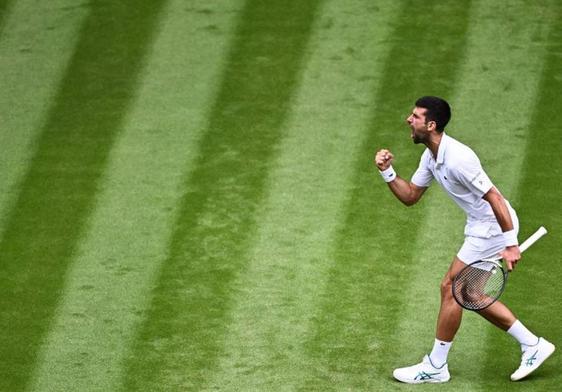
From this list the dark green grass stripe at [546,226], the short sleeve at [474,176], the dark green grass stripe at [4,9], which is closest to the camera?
the short sleeve at [474,176]

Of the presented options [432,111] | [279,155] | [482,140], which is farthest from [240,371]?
[482,140]

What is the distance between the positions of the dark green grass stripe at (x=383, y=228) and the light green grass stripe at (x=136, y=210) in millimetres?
1354

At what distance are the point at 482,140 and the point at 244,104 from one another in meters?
2.09

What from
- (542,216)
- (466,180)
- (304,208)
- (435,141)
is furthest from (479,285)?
(304,208)

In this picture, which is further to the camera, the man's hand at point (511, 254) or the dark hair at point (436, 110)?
the dark hair at point (436, 110)

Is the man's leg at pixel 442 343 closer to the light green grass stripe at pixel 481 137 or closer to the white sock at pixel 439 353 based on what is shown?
the white sock at pixel 439 353

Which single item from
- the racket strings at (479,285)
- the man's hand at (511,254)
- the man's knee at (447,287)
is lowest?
the man's knee at (447,287)

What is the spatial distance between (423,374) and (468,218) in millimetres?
1023

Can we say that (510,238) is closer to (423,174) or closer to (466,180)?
(466,180)

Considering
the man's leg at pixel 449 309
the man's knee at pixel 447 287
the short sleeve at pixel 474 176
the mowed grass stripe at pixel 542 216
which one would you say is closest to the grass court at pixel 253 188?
the mowed grass stripe at pixel 542 216

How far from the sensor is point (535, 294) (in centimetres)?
907

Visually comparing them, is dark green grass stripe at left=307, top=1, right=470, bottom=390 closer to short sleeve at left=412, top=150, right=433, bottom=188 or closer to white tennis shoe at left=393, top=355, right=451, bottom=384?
white tennis shoe at left=393, top=355, right=451, bottom=384

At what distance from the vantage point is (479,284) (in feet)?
25.6

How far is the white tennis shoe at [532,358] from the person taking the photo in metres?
8.06
